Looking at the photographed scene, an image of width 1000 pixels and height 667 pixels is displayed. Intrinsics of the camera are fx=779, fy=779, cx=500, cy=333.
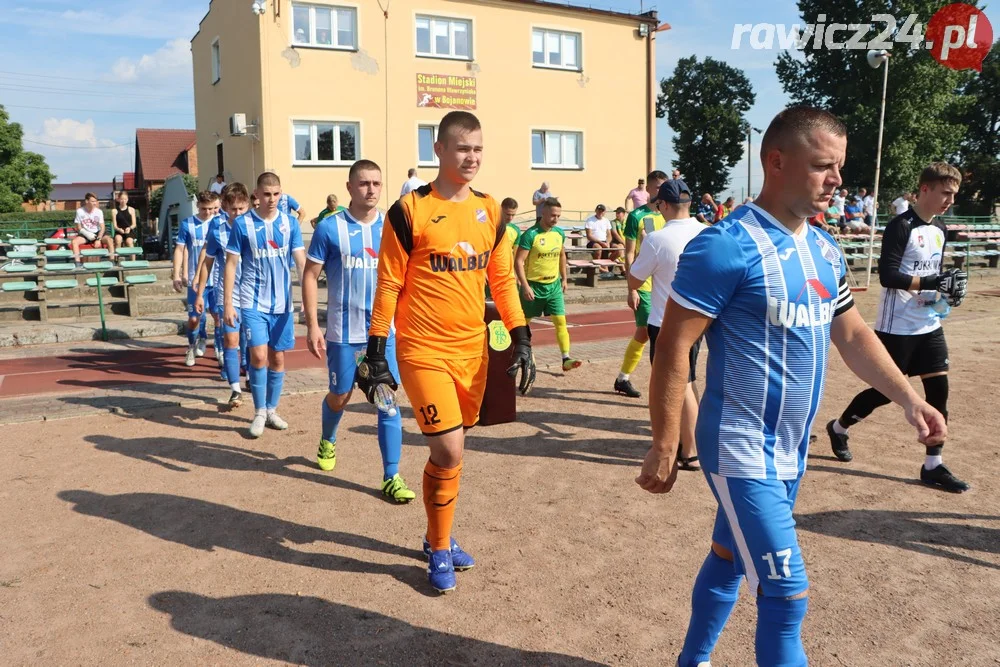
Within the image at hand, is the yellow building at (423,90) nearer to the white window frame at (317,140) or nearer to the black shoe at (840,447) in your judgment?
the white window frame at (317,140)

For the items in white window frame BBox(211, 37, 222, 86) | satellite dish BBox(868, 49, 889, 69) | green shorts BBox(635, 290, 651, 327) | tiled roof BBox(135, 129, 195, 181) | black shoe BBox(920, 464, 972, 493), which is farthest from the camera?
tiled roof BBox(135, 129, 195, 181)

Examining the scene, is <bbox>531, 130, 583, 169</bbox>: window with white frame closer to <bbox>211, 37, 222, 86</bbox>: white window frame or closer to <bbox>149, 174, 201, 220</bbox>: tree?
<bbox>211, 37, 222, 86</bbox>: white window frame

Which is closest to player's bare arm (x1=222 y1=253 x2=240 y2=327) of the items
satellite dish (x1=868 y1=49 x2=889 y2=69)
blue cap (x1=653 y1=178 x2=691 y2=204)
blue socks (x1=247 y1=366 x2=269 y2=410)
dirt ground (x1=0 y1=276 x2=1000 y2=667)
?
blue socks (x1=247 y1=366 x2=269 y2=410)

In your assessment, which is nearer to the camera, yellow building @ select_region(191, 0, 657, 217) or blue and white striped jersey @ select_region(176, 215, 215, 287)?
blue and white striped jersey @ select_region(176, 215, 215, 287)

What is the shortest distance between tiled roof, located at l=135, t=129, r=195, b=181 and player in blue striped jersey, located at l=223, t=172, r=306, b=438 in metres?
50.3

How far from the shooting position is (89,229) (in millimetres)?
17547

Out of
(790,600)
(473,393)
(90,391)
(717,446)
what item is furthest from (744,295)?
(90,391)

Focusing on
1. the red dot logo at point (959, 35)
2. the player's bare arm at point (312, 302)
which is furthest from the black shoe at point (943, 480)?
the red dot logo at point (959, 35)

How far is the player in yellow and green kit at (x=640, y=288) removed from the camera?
7797mm

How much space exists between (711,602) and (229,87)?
25322 mm

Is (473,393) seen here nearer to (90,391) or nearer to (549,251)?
(549,251)

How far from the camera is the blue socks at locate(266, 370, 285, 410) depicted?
720cm

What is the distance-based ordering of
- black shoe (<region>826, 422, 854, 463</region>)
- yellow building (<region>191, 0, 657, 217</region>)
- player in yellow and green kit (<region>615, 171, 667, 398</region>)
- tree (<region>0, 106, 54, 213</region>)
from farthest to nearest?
tree (<region>0, 106, 54, 213</region>), yellow building (<region>191, 0, 657, 217</region>), player in yellow and green kit (<region>615, 171, 667, 398</region>), black shoe (<region>826, 422, 854, 463</region>)

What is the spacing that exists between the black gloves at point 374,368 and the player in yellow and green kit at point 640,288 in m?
3.83
